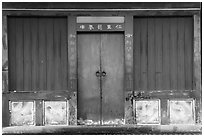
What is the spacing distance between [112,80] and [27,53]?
2.11 metres

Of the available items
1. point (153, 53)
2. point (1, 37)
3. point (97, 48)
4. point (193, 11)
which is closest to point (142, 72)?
point (153, 53)

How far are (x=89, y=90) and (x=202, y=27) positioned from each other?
119 inches

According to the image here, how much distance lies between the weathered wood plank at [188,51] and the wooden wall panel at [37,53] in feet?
9.33

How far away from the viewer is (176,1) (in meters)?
9.97

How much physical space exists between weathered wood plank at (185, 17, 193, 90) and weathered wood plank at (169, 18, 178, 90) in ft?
0.85

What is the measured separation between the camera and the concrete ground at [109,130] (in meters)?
9.95

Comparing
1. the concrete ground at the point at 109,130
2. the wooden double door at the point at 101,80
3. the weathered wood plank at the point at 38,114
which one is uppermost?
the wooden double door at the point at 101,80

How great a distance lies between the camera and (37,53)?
10.2m

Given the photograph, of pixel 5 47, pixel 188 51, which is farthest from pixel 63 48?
pixel 188 51

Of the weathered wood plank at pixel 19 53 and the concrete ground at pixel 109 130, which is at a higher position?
the weathered wood plank at pixel 19 53

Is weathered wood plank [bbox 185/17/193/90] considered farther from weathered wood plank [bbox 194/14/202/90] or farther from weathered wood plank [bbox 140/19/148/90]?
weathered wood plank [bbox 140/19/148/90]

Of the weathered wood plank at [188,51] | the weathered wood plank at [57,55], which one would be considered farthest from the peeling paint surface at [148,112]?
the weathered wood plank at [57,55]

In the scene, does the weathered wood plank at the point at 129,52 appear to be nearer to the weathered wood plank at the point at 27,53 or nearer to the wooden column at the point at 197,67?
the wooden column at the point at 197,67

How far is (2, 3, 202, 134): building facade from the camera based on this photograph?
10078 mm
